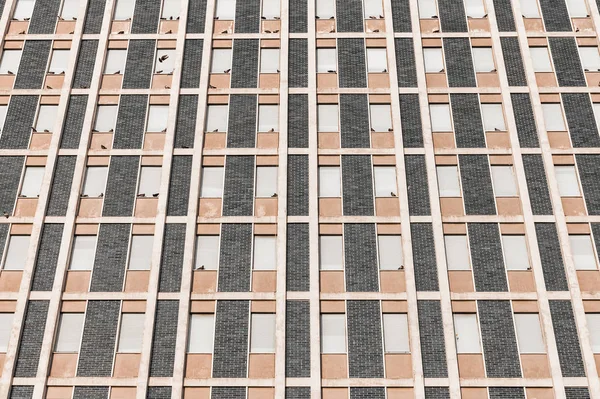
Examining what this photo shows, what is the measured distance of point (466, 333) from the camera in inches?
1105

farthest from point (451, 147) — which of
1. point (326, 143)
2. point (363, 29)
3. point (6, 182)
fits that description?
point (6, 182)

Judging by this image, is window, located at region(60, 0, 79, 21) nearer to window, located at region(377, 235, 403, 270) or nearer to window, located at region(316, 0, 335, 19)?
window, located at region(316, 0, 335, 19)

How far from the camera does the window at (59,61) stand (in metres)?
33.8

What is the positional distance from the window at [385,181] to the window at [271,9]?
10.1 m

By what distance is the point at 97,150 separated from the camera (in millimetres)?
31719

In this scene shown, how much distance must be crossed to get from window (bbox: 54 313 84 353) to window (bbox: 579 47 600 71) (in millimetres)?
26400

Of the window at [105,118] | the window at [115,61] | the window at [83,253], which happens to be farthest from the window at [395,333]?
the window at [115,61]

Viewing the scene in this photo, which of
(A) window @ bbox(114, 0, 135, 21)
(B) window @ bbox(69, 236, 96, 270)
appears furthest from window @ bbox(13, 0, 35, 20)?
(B) window @ bbox(69, 236, 96, 270)

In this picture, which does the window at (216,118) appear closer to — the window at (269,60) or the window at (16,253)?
the window at (269,60)

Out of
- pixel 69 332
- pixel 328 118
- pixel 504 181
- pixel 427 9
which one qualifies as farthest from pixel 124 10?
pixel 504 181

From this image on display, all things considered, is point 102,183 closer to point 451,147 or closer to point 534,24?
point 451,147

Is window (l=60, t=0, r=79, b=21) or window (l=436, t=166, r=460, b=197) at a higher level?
window (l=60, t=0, r=79, b=21)

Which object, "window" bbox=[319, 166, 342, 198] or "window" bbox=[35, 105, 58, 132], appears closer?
"window" bbox=[319, 166, 342, 198]

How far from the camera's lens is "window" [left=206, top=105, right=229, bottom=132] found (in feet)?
106
